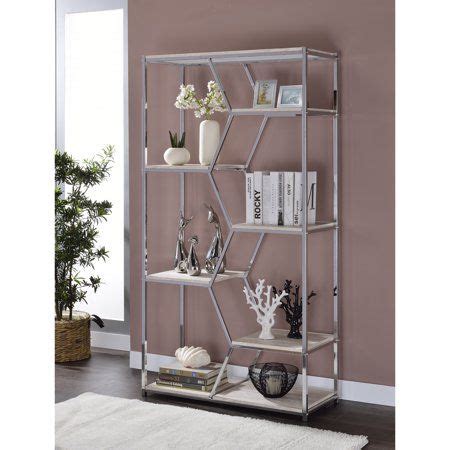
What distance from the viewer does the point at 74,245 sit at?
4.70m

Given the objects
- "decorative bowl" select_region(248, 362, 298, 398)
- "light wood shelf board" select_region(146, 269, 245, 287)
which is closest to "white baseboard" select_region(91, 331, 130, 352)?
"light wood shelf board" select_region(146, 269, 245, 287)

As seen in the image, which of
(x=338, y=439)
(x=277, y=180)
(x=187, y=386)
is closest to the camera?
(x=338, y=439)

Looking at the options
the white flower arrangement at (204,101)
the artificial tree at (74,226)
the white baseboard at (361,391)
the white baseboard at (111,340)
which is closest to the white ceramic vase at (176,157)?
the white flower arrangement at (204,101)

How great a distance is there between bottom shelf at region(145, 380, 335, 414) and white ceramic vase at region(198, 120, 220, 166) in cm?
116

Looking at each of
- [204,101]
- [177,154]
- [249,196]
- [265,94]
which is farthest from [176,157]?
[265,94]

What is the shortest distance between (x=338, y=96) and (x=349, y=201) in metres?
0.52

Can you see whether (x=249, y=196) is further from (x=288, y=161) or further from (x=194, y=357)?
(x=194, y=357)

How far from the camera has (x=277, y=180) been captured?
12.1 feet

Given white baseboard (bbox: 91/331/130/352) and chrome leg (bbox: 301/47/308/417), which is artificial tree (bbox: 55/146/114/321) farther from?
chrome leg (bbox: 301/47/308/417)

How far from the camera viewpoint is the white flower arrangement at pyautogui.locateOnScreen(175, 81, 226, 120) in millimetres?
3914

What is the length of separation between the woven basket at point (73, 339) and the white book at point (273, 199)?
1.67 m

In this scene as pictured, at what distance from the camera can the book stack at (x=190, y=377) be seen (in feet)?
13.0
